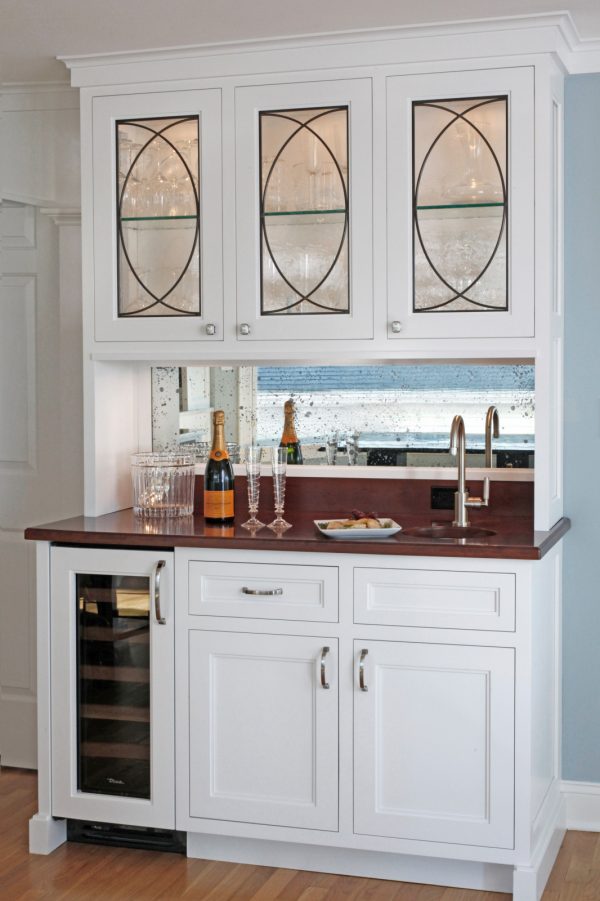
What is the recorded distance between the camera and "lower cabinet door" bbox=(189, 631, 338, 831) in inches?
116

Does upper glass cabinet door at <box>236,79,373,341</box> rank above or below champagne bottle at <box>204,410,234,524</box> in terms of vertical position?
above

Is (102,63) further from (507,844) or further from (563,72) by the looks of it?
(507,844)

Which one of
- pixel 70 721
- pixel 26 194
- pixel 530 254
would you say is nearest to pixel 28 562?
pixel 70 721

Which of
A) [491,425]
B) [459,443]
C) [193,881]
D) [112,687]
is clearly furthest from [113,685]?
[491,425]

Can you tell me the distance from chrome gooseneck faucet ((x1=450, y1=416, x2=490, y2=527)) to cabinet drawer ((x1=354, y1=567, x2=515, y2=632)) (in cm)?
42

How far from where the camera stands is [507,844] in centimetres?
283

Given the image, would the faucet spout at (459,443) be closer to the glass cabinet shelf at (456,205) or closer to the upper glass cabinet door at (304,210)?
the upper glass cabinet door at (304,210)

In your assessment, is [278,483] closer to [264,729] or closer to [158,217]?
[264,729]

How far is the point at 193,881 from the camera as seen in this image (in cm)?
298

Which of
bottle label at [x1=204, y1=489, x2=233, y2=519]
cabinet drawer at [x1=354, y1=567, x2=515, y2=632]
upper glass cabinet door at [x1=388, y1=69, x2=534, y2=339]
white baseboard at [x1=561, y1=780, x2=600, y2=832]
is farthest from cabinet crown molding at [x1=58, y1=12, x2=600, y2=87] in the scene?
white baseboard at [x1=561, y1=780, x2=600, y2=832]

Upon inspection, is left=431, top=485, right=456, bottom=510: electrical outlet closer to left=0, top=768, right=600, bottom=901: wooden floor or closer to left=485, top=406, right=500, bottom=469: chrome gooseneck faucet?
left=485, top=406, right=500, bottom=469: chrome gooseneck faucet

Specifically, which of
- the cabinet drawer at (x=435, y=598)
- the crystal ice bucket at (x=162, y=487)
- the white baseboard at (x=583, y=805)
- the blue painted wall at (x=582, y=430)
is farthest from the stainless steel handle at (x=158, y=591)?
the white baseboard at (x=583, y=805)

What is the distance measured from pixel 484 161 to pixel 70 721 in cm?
200

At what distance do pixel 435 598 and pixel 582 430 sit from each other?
0.83 meters
